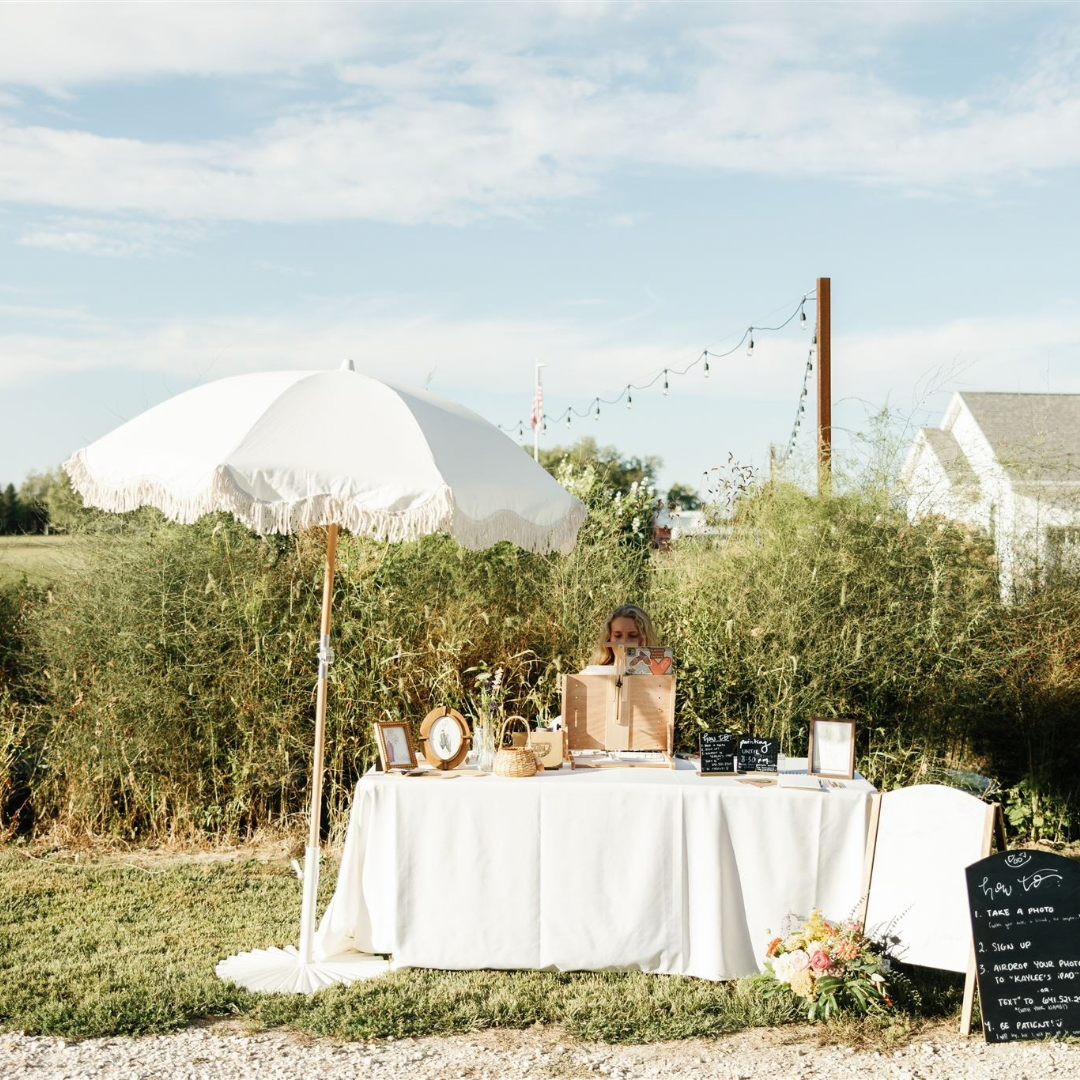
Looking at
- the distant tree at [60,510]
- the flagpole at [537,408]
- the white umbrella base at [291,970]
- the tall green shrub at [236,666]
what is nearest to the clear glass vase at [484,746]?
the white umbrella base at [291,970]

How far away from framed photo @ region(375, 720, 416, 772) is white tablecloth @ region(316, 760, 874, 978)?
0.16 m

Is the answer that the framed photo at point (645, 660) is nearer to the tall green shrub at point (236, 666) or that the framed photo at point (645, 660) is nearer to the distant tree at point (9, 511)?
the tall green shrub at point (236, 666)

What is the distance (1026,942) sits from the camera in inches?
128

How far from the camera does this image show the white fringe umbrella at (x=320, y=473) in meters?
3.12

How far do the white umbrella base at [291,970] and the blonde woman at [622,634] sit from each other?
54.4 inches

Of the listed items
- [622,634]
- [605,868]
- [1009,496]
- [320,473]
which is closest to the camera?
[320,473]

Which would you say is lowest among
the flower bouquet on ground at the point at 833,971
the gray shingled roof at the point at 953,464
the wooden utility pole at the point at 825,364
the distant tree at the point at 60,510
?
the flower bouquet on ground at the point at 833,971

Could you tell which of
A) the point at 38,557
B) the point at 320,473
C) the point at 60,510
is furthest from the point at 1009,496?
the point at 38,557

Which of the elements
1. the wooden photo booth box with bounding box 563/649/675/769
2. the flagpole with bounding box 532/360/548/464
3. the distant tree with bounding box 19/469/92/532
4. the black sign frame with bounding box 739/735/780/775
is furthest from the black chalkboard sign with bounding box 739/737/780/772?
the flagpole with bounding box 532/360/548/464

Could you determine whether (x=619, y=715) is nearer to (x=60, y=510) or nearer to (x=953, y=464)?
(x=953, y=464)

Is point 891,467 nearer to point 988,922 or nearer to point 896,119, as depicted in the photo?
point 896,119

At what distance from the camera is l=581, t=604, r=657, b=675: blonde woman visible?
412 centimetres

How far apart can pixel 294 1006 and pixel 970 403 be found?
11646 millimetres

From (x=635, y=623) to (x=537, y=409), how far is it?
364 inches
